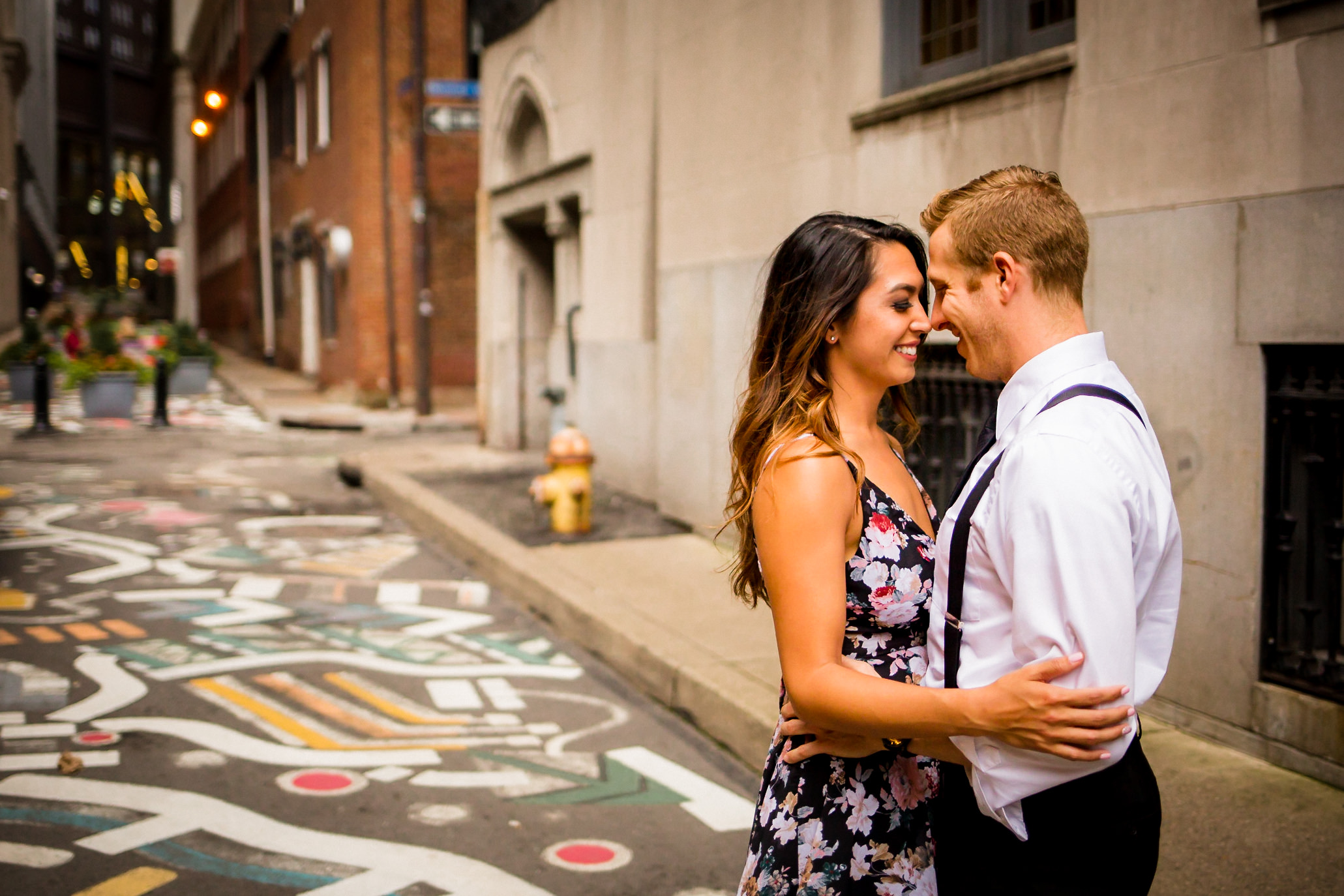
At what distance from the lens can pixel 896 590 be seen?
211 cm

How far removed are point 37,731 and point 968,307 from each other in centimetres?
486

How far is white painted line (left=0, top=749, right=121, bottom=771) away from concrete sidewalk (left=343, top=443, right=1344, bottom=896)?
8.03 feet

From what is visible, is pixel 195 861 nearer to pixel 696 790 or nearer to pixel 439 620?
pixel 696 790

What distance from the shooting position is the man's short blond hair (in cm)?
169

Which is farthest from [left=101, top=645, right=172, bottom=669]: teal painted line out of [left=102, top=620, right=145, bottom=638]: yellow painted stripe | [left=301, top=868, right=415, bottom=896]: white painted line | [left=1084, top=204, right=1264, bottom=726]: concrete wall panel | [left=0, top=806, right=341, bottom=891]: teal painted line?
[left=1084, top=204, right=1264, bottom=726]: concrete wall panel

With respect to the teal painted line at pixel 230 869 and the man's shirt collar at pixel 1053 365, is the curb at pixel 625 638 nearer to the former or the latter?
the teal painted line at pixel 230 869

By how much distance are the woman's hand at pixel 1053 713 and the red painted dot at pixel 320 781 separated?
11.8ft

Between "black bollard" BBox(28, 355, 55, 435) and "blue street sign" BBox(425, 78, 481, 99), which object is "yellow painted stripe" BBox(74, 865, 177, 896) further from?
"black bollard" BBox(28, 355, 55, 435)

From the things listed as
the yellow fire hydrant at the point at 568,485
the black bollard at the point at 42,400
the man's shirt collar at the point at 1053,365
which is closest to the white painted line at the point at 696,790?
the man's shirt collar at the point at 1053,365

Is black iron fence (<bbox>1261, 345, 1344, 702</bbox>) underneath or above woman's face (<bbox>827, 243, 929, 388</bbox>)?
underneath

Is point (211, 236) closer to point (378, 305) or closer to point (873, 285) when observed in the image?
point (378, 305)

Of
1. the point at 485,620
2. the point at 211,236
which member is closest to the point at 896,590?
the point at 485,620

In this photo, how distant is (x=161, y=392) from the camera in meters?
19.7

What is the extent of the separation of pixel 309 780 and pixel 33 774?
1064 mm
